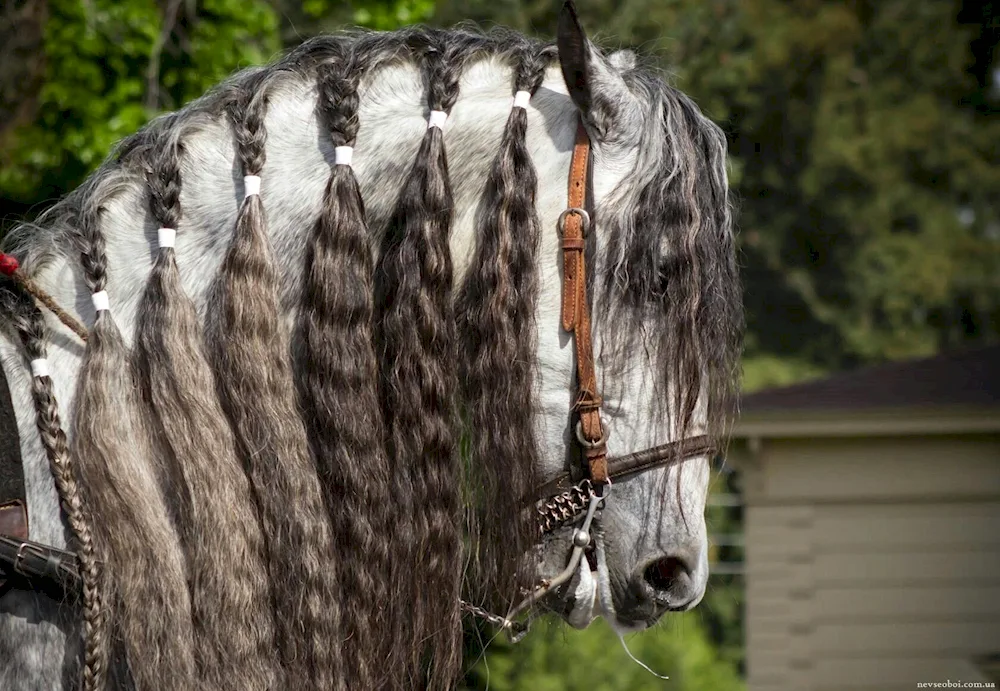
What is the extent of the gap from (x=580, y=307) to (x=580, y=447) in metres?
0.24

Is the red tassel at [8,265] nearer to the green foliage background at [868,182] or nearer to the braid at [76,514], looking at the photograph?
the braid at [76,514]

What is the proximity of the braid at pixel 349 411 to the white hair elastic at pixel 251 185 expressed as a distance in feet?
0.36

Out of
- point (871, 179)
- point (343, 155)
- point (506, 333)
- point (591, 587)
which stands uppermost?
point (871, 179)

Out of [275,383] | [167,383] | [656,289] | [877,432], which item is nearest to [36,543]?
[167,383]

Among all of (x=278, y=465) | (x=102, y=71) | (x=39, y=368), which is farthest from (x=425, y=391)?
(x=102, y=71)

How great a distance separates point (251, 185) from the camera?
70.9 inches

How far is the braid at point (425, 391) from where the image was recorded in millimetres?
1806

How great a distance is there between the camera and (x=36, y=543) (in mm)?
1643

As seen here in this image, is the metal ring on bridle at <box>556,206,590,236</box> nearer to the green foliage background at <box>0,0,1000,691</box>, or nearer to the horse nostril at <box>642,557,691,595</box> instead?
the horse nostril at <box>642,557,691,595</box>

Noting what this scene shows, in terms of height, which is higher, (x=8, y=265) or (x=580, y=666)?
(x=580, y=666)

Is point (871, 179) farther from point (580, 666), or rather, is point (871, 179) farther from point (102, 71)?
point (102, 71)

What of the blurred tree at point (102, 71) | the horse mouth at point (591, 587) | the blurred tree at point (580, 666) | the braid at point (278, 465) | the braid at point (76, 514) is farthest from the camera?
the blurred tree at point (580, 666)

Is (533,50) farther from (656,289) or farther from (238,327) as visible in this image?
(238,327)

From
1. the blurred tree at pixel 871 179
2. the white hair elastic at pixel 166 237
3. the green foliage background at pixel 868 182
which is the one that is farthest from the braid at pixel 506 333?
the blurred tree at pixel 871 179
